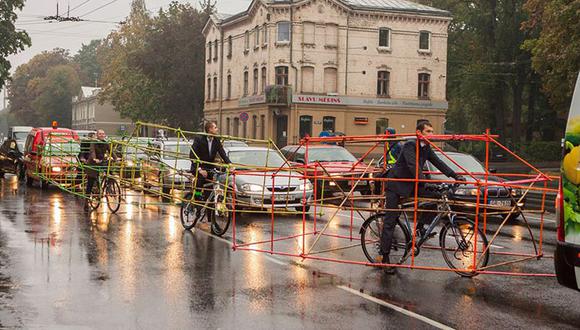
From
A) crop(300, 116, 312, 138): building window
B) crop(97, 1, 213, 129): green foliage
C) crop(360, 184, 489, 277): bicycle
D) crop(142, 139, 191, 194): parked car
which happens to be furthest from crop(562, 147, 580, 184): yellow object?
crop(97, 1, 213, 129): green foliage

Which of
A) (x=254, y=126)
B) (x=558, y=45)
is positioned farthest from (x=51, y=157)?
(x=254, y=126)

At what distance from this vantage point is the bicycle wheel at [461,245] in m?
9.60

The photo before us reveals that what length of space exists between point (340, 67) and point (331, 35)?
243 cm

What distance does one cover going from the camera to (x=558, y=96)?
42.3 meters

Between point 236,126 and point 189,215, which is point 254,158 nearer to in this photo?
point 189,215

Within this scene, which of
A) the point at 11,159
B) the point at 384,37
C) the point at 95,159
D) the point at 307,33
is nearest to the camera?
the point at 95,159

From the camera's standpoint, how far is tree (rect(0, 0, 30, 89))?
4669 centimetres

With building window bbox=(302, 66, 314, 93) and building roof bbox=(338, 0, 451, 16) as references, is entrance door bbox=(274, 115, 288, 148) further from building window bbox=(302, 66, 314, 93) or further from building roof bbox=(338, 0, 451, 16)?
building roof bbox=(338, 0, 451, 16)

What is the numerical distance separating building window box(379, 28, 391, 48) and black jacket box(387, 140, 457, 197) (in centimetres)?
4867

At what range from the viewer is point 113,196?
17.0m

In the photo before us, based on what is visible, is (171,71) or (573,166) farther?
(171,71)

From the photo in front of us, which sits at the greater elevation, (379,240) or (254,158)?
(254,158)

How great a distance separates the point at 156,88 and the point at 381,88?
23205 millimetres

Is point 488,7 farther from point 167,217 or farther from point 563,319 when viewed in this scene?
point 563,319
